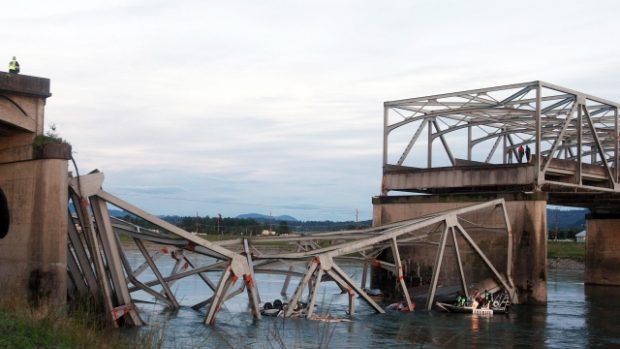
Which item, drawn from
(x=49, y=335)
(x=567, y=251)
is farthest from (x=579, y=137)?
(x=567, y=251)

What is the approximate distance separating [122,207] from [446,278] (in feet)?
68.5

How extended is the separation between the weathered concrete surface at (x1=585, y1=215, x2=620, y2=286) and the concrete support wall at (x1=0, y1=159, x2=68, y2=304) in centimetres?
4705

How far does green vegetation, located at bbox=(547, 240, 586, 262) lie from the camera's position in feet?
303

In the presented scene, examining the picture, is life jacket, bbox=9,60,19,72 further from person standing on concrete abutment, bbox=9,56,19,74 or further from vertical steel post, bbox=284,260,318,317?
vertical steel post, bbox=284,260,318,317

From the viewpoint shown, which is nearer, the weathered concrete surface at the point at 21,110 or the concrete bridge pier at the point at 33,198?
the concrete bridge pier at the point at 33,198

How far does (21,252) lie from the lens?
1041 inches

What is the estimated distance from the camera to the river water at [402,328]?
25.5 meters

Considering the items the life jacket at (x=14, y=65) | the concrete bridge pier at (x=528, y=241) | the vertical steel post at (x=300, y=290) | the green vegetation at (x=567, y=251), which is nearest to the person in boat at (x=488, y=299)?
the concrete bridge pier at (x=528, y=241)

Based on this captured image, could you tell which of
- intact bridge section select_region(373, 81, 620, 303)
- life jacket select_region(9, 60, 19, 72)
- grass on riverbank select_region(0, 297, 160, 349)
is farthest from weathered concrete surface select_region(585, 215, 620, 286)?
grass on riverbank select_region(0, 297, 160, 349)

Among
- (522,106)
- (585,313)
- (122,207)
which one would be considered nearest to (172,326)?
(122,207)

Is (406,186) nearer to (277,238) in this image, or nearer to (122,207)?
(277,238)

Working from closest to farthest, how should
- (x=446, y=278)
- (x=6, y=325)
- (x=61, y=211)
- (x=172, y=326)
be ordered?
(x=6, y=325)
(x=61, y=211)
(x=172, y=326)
(x=446, y=278)

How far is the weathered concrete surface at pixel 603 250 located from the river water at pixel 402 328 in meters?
18.5

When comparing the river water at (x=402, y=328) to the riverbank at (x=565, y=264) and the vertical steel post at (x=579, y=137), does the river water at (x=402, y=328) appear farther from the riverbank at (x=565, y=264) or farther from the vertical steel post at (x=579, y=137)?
the riverbank at (x=565, y=264)
